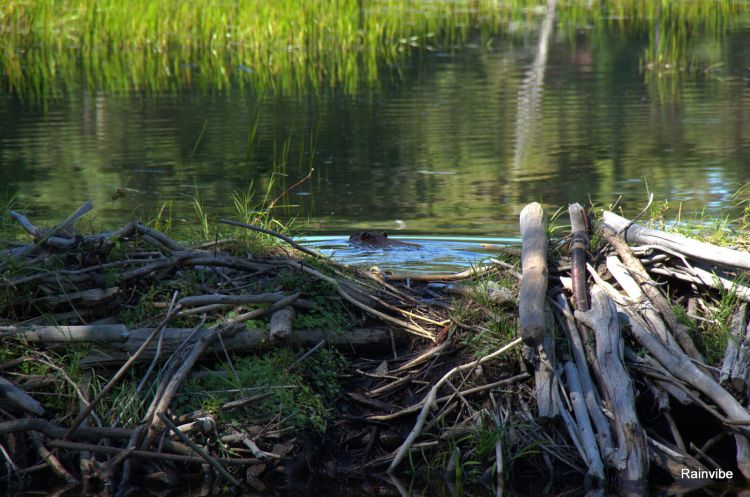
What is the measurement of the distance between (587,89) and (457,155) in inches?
221

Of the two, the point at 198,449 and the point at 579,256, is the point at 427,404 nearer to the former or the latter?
the point at 198,449

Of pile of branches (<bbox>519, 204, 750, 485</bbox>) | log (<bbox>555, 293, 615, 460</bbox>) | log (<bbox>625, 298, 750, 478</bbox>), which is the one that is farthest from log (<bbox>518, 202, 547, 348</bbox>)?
log (<bbox>625, 298, 750, 478</bbox>)

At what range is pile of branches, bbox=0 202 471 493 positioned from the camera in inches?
187

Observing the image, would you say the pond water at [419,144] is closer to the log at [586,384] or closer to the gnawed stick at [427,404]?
the log at [586,384]

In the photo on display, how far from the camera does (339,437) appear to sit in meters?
5.04

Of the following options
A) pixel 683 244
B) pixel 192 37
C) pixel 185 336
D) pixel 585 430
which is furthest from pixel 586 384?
pixel 192 37

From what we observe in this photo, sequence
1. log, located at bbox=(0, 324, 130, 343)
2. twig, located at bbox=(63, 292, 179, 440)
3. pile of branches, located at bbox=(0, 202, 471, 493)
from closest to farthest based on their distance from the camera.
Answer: twig, located at bbox=(63, 292, 179, 440) < pile of branches, located at bbox=(0, 202, 471, 493) < log, located at bbox=(0, 324, 130, 343)

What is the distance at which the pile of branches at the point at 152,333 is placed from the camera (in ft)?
15.6

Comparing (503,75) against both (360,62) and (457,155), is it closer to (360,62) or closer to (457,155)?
(360,62)

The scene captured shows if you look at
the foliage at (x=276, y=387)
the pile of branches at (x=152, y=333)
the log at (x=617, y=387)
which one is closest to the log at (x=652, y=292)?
the log at (x=617, y=387)

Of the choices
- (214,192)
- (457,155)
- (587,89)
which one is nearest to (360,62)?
(587,89)

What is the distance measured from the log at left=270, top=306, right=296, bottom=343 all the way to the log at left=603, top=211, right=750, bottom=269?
188 centimetres

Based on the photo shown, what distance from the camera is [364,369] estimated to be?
5.31m

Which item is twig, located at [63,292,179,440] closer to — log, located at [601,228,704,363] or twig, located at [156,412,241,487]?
twig, located at [156,412,241,487]
